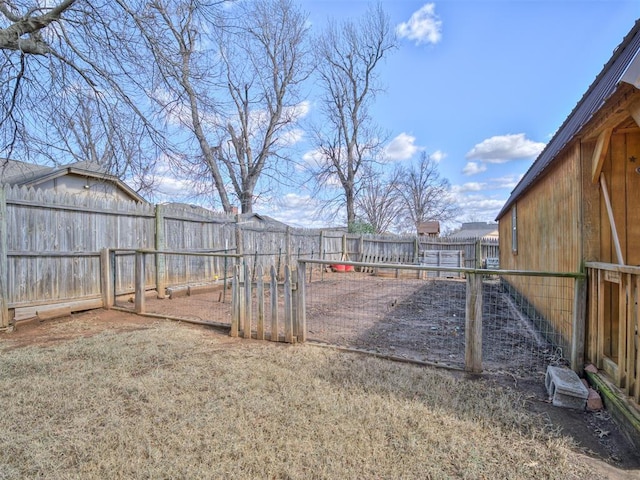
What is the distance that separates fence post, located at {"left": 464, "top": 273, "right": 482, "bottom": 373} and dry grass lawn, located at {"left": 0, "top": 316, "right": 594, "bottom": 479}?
0.34 meters

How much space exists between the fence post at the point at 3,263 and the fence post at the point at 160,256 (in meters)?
2.76

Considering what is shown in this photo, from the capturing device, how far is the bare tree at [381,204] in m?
27.7

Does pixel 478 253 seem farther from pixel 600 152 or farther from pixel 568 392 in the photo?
pixel 568 392

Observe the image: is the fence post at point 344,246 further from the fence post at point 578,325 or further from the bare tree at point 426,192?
the bare tree at point 426,192

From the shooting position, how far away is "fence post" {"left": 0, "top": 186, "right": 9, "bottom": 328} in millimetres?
4848

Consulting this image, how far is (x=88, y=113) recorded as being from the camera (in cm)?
549

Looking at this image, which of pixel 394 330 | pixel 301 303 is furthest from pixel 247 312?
pixel 394 330

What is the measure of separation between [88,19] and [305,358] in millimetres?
5782

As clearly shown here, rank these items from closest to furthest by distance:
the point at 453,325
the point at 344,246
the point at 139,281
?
the point at 453,325 → the point at 139,281 → the point at 344,246

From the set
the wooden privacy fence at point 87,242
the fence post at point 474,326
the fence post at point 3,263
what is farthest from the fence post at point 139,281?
the fence post at point 474,326

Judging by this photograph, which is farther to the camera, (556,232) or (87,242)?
(87,242)

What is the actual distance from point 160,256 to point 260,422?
622cm

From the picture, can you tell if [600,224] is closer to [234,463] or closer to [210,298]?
[234,463]

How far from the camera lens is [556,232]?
4352mm
